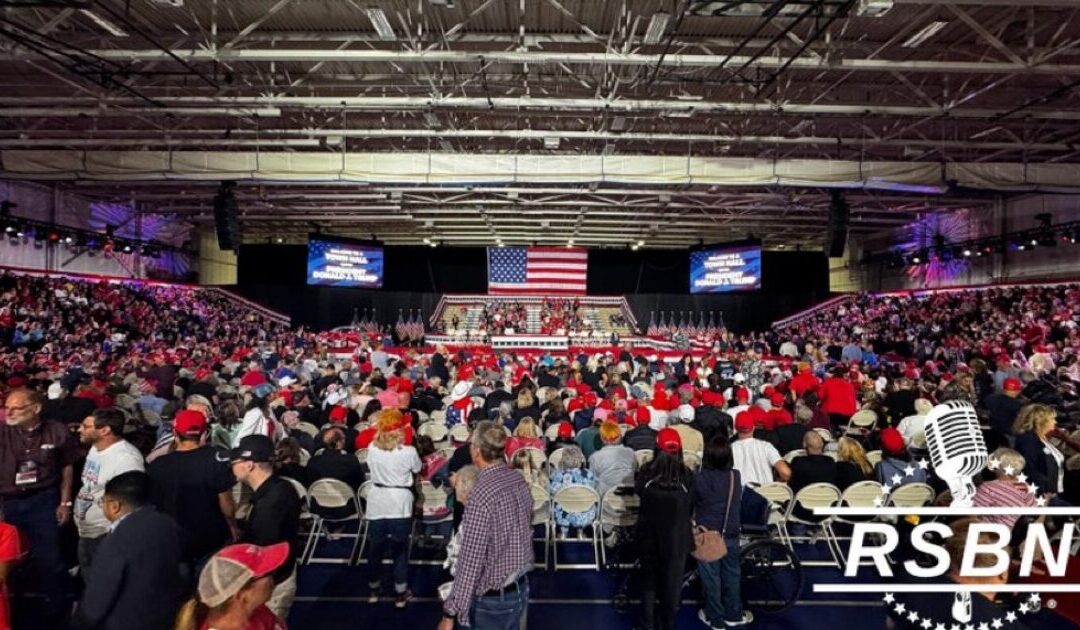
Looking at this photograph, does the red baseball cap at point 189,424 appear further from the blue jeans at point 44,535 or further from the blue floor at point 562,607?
the blue floor at point 562,607

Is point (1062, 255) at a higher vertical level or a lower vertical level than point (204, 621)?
higher

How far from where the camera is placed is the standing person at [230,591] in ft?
6.30

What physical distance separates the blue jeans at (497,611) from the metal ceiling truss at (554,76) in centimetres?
640

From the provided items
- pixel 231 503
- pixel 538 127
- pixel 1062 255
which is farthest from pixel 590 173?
pixel 1062 255

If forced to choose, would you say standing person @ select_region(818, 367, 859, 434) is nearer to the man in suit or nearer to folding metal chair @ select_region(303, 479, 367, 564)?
folding metal chair @ select_region(303, 479, 367, 564)

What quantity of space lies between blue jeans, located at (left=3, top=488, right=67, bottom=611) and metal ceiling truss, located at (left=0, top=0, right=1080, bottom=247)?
5.91m

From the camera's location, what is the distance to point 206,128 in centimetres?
1488

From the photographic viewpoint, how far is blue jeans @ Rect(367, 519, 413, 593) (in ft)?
14.8

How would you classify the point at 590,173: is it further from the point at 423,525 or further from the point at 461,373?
the point at 423,525

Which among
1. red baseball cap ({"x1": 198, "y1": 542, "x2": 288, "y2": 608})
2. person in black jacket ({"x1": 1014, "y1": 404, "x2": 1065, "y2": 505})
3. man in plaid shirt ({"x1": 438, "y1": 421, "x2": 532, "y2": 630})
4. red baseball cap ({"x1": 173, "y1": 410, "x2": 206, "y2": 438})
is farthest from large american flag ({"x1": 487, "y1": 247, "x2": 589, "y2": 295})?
red baseball cap ({"x1": 198, "y1": 542, "x2": 288, "y2": 608})

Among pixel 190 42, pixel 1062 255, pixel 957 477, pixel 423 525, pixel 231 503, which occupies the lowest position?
pixel 423 525

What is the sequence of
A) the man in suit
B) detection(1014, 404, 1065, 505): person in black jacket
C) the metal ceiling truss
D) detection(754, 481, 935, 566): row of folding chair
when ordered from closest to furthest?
the man in suit
detection(1014, 404, 1065, 505): person in black jacket
detection(754, 481, 935, 566): row of folding chair
the metal ceiling truss

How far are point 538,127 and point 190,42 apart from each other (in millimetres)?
7722

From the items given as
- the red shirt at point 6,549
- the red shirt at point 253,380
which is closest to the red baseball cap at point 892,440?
the red shirt at point 6,549
